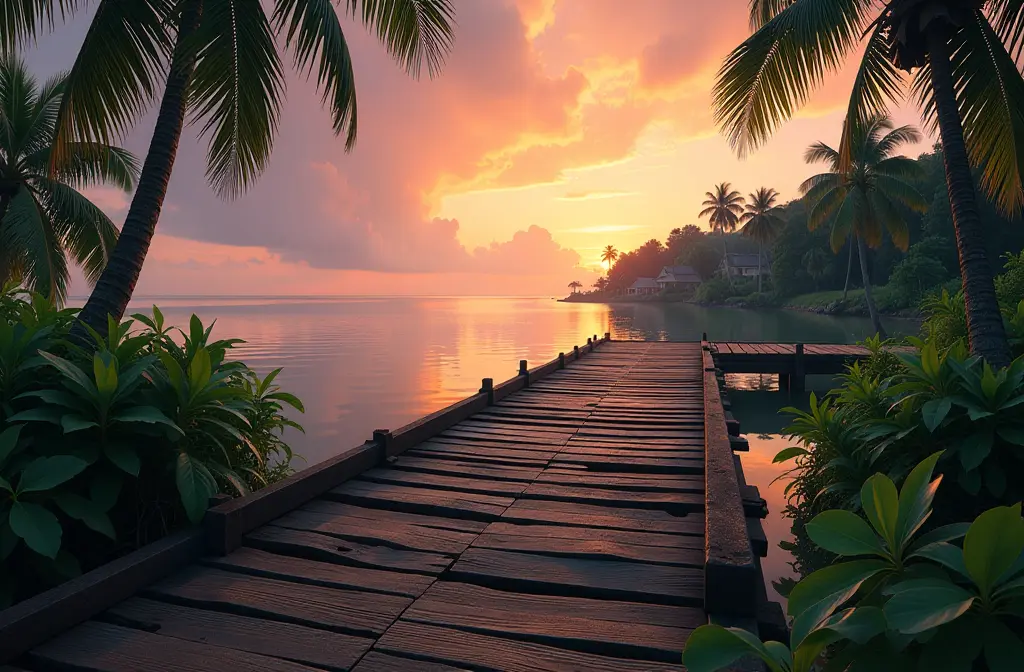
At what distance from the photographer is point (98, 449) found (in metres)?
3.57

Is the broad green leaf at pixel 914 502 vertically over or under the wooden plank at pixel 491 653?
over

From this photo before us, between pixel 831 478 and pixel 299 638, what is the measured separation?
6.40 metres

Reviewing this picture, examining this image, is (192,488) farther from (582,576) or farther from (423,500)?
(582,576)

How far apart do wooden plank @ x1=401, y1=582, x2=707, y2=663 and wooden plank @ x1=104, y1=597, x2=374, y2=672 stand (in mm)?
375

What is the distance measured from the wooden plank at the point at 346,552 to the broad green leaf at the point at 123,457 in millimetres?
822

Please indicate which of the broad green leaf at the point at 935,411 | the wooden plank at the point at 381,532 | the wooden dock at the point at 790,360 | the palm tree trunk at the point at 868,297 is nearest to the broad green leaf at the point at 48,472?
the wooden plank at the point at 381,532

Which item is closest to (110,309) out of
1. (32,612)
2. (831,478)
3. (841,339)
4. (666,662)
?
(32,612)

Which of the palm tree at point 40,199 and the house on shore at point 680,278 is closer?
the palm tree at point 40,199

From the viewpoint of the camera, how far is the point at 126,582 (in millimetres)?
3098

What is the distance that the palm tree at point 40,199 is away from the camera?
48.0ft

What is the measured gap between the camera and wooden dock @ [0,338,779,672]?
8.75 feet

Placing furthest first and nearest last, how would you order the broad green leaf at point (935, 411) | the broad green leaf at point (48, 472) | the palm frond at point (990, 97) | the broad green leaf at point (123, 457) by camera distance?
the palm frond at point (990, 97) < the broad green leaf at point (935, 411) < the broad green leaf at point (123, 457) < the broad green leaf at point (48, 472)

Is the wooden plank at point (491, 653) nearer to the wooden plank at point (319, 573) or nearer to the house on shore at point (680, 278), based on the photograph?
the wooden plank at point (319, 573)

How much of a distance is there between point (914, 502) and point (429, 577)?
266cm
